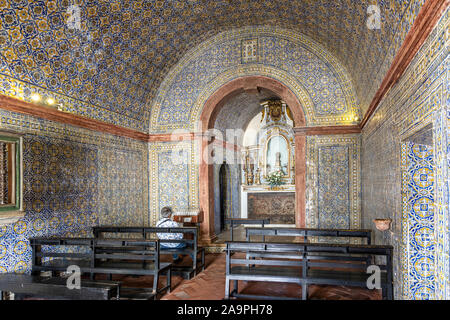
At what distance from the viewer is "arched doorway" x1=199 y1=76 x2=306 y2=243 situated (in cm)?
911

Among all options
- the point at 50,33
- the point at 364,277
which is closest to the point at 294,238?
the point at 364,277

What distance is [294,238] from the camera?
9.11 metres

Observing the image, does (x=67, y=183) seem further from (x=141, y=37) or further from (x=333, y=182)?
(x=333, y=182)

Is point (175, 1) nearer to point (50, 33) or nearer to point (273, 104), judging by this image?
point (50, 33)

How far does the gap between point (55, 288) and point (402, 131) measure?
A: 4907 mm

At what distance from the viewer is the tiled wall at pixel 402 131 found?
294cm

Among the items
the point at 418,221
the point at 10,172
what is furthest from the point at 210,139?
the point at 418,221

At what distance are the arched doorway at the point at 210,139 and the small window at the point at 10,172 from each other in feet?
17.2

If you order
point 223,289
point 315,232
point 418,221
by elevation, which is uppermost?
point 418,221

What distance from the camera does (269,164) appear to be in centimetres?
1509

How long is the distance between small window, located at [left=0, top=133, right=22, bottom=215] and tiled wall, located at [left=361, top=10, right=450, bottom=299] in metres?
5.40

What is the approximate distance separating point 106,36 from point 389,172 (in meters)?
5.94

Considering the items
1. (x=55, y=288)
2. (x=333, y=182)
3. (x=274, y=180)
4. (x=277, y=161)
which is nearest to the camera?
(x=55, y=288)

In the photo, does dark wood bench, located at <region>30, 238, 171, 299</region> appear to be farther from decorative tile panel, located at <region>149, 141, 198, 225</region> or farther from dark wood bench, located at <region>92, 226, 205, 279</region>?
decorative tile panel, located at <region>149, 141, 198, 225</region>
